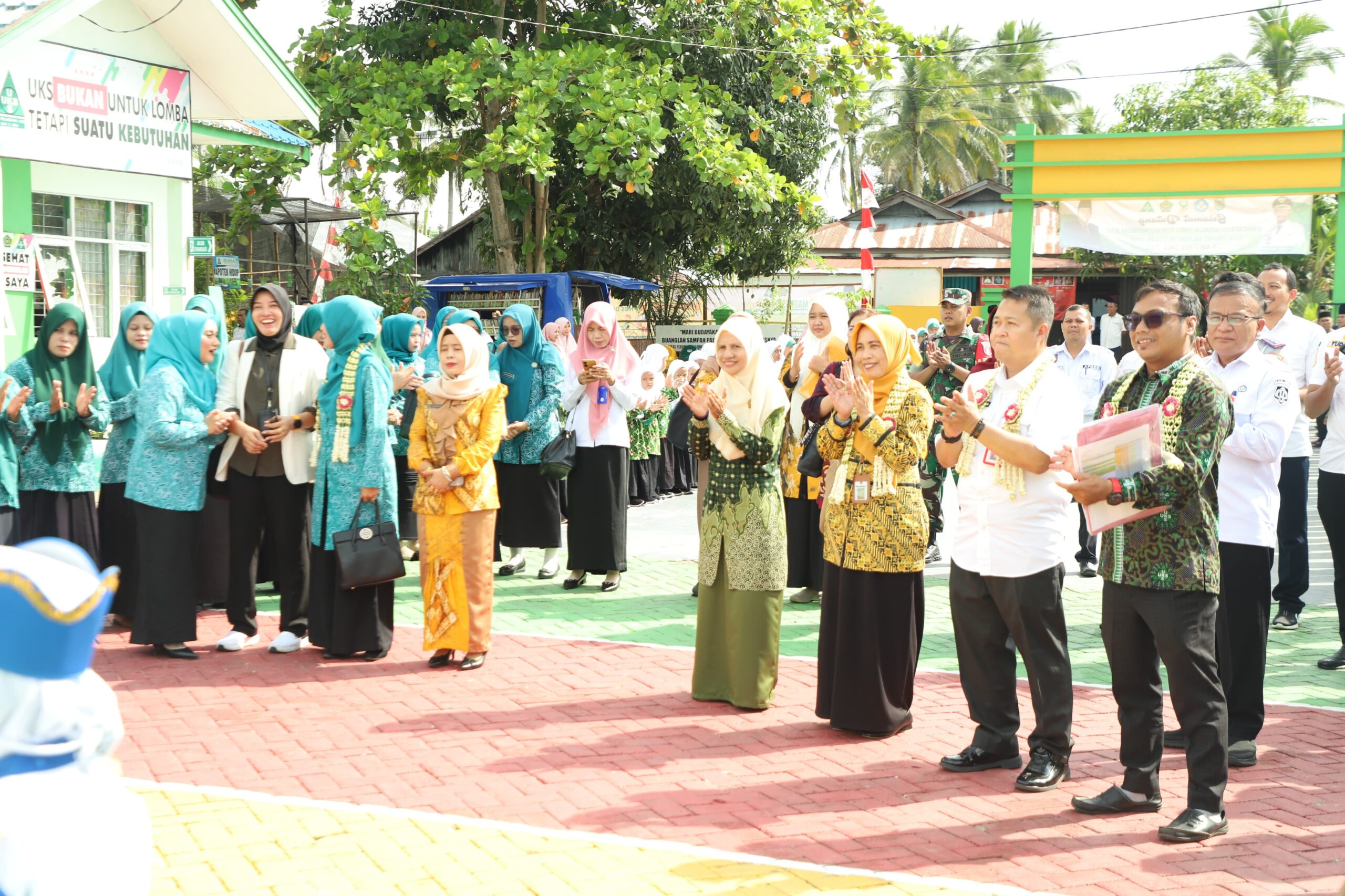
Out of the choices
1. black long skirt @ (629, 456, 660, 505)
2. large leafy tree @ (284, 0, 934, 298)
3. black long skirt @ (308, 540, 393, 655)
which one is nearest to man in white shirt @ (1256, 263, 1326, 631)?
black long skirt @ (308, 540, 393, 655)

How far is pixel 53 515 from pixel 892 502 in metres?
4.90

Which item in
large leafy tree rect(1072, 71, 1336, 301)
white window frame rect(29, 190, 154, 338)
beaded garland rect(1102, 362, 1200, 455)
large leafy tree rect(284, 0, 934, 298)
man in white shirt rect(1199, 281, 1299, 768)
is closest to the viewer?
beaded garland rect(1102, 362, 1200, 455)

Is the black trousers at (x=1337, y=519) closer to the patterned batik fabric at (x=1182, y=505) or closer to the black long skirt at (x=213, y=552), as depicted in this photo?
the patterned batik fabric at (x=1182, y=505)

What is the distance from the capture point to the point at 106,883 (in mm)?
2342

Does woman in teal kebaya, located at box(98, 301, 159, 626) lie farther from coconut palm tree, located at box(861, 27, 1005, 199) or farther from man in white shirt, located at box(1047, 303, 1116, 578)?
coconut palm tree, located at box(861, 27, 1005, 199)

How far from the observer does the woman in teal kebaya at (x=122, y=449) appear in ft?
25.7

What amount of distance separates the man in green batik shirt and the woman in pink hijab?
7.38 feet

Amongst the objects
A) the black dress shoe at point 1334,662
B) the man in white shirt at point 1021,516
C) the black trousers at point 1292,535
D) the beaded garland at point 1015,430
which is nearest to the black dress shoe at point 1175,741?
the man in white shirt at point 1021,516

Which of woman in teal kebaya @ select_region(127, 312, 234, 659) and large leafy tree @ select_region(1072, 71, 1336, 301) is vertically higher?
large leafy tree @ select_region(1072, 71, 1336, 301)

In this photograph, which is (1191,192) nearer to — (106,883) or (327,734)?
(327,734)

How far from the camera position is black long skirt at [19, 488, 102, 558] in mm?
7414

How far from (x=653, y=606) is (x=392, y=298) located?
33.8ft

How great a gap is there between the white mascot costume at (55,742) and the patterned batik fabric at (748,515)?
425 centimetres

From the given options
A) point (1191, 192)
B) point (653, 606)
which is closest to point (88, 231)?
point (653, 606)
